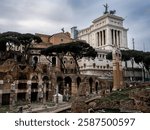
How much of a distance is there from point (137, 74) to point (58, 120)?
17.4 metres

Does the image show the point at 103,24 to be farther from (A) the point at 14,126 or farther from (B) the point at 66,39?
(A) the point at 14,126

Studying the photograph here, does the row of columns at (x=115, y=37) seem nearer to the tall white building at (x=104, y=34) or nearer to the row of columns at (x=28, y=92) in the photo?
the tall white building at (x=104, y=34)

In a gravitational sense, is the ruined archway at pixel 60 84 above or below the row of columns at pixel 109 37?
below

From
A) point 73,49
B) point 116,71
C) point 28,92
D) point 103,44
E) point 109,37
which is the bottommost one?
point 28,92

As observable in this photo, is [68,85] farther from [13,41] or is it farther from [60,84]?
[13,41]

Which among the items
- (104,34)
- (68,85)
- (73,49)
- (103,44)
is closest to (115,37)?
(104,34)

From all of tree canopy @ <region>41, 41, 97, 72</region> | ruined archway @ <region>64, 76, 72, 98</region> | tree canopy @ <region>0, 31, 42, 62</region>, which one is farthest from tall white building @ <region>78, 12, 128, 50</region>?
tree canopy @ <region>0, 31, 42, 62</region>

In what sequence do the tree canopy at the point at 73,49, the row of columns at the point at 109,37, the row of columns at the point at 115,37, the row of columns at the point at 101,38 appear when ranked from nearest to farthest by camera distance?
1. the tree canopy at the point at 73,49
2. the row of columns at the point at 115,37
3. the row of columns at the point at 109,37
4. the row of columns at the point at 101,38

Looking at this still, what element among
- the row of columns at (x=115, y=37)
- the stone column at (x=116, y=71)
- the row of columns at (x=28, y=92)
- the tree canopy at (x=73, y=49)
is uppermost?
the row of columns at (x=115, y=37)

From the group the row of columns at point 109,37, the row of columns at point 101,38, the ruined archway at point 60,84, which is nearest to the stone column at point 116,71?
the ruined archway at point 60,84

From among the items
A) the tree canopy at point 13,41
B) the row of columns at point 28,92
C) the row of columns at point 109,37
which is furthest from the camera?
the row of columns at point 109,37

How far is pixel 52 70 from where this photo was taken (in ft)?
54.2

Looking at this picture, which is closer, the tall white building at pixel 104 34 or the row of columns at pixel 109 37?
the tall white building at pixel 104 34

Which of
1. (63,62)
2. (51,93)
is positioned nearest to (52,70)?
(51,93)
